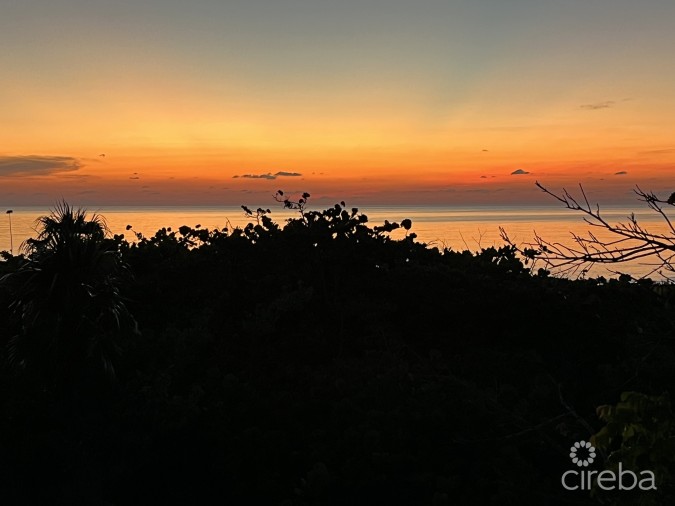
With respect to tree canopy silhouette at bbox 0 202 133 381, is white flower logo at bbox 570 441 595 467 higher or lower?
lower

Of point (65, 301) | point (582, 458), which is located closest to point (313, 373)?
point (65, 301)

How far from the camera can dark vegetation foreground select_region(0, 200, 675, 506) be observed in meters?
10.1

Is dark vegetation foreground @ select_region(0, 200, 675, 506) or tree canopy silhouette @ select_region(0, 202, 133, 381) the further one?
tree canopy silhouette @ select_region(0, 202, 133, 381)

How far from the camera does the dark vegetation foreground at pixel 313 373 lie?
396 inches

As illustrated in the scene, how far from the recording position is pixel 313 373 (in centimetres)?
1400

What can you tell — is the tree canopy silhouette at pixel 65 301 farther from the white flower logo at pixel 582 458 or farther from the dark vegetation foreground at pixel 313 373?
the white flower logo at pixel 582 458

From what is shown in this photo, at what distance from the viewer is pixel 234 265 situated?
723 inches

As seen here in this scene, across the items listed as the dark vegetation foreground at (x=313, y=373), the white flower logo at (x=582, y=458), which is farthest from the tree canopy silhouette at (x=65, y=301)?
the white flower logo at (x=582, y=458)
